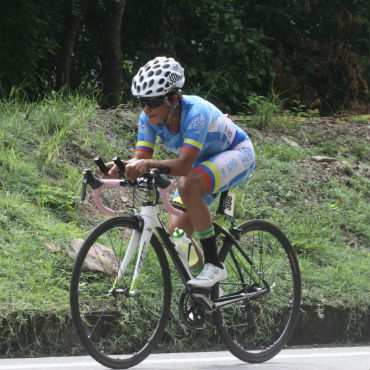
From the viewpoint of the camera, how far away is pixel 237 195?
869cm

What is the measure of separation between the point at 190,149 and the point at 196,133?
0.11 m

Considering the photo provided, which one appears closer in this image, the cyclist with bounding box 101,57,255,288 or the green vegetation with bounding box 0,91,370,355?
the cyclist with bounding box 101,57,255,288

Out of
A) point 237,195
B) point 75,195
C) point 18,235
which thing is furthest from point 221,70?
point 18,235

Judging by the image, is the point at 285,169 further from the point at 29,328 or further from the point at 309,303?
the point at 29,328

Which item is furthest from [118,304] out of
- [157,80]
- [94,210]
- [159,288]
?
[94,210]

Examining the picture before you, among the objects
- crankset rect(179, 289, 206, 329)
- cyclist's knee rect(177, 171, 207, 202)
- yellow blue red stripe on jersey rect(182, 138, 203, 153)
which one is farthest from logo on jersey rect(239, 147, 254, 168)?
crankset rect(179, 289, 206, 329)

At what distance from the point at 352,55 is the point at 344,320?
27.6 ft

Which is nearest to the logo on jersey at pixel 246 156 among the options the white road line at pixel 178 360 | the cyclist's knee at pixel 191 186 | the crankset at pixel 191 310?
the cyclist's knee at pixel 191 186

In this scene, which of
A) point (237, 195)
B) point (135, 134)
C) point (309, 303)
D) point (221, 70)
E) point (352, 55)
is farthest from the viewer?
point (352, 55)

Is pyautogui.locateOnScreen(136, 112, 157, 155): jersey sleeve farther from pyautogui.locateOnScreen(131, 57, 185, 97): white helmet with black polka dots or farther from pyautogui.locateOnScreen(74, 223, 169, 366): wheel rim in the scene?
pyautogui.locateOnScreen(74, 223, 169, 366): wheel rim

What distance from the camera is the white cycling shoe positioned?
5.23m

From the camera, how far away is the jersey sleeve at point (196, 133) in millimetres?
5074

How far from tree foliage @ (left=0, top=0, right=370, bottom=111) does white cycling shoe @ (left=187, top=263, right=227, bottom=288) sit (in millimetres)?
5979

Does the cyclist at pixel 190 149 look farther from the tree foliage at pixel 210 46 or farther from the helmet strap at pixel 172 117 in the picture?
the tree foliage at pixel 210 46
